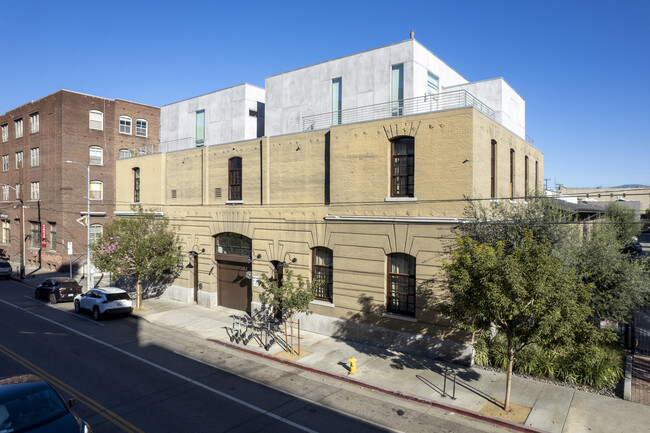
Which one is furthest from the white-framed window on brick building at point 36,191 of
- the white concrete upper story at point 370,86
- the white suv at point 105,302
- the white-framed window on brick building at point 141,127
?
the white concrete upper story at point 370,86

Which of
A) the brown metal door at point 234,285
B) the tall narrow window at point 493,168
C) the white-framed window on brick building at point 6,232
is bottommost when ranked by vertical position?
the brown metal door at point 234,285

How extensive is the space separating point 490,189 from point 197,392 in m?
14.1

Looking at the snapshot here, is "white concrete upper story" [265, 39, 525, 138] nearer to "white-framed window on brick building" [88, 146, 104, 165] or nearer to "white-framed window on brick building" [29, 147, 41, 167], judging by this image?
"white-framed window on brick building" [88, 146, 104, 165]

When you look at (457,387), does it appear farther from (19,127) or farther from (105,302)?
(19,127)

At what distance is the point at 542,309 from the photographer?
11.3 meters

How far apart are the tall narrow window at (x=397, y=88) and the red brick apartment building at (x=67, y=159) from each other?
3199cm

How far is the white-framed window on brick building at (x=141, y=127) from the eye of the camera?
48.8 metres

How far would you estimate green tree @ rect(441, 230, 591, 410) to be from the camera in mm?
11422

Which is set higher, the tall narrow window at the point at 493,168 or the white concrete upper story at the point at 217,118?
the white concrete upper story at the point at 217,118

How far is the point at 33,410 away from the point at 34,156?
158ft

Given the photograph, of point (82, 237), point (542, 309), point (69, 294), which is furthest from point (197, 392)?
point (82, 237)

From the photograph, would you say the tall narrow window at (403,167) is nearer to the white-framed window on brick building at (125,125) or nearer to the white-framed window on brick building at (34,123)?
the white-framed window on brick building at (125,125)

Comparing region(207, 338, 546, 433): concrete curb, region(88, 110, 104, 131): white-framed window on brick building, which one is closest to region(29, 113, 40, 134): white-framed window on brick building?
region(88, 110, 104, 131): white-framed window on brick building

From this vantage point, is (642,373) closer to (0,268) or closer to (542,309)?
(542,309)
